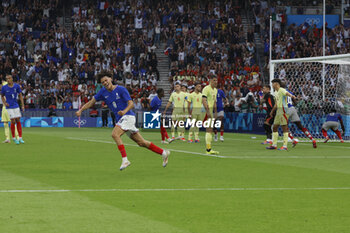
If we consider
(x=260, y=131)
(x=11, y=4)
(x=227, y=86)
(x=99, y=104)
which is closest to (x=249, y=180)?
(x=260, y=131)

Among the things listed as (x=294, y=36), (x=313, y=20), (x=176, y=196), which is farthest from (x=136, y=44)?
(x=176, y=196)

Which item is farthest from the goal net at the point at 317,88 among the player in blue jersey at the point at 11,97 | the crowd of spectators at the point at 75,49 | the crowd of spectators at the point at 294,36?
the crowd of spectators at the point at 75,49

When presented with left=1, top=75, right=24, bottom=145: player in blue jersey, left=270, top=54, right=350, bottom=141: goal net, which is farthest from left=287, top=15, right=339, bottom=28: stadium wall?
left=1, top=75, right=24, bottom=145: player in blue jersey

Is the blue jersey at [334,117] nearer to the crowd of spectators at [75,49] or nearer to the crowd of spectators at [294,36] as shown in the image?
the crowd of spectators at [294,36]

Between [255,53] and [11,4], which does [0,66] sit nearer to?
[11,4]

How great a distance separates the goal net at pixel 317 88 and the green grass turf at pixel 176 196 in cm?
1081

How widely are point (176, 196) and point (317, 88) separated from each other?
2375 centimetres

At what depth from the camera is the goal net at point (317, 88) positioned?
92.2 feet

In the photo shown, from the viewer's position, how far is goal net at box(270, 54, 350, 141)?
28.1 meters

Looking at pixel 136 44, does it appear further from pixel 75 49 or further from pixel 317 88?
pixel 317 88

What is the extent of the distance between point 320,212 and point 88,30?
126 feet

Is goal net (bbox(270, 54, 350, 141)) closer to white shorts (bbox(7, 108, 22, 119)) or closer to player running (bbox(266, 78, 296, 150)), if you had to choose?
player running (bbox(266, 78, 296, 150))

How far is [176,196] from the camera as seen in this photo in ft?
33.3

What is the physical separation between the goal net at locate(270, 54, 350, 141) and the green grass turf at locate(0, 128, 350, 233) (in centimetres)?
1081
